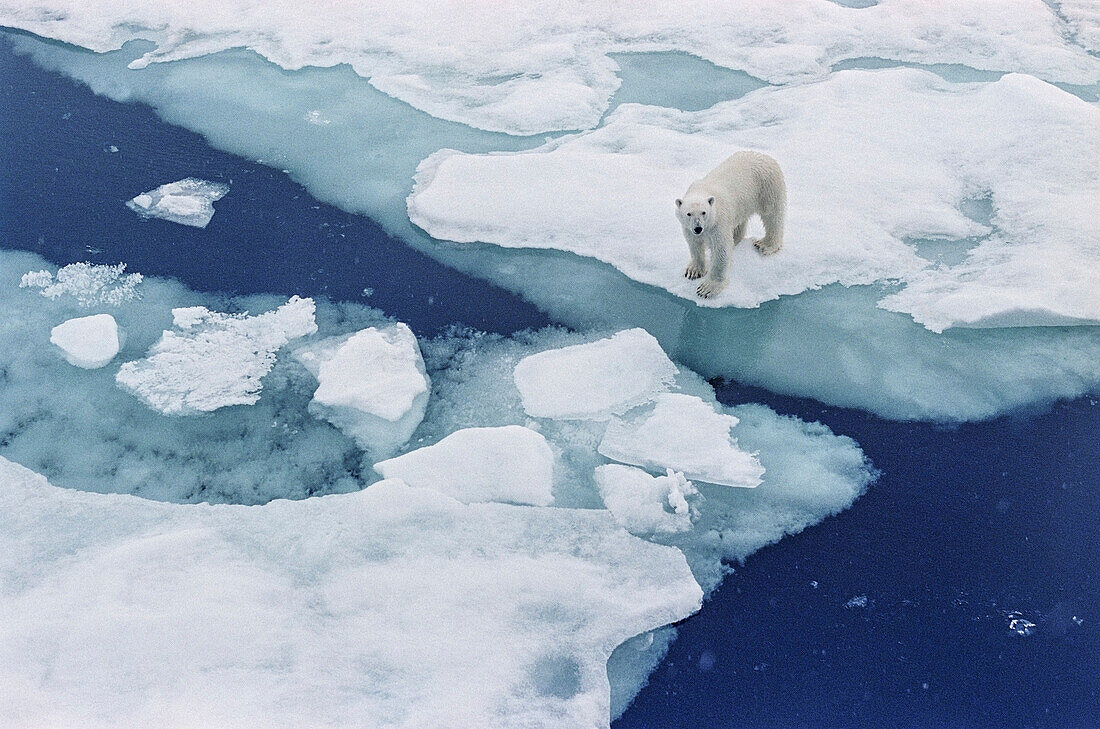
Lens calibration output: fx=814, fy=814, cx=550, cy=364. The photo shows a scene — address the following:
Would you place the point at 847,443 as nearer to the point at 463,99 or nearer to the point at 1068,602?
the point at 1068,602

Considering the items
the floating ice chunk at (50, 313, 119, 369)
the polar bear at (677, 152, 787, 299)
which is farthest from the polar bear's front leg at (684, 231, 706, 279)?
the floating ice chunk at (50, 313, 119, 369)

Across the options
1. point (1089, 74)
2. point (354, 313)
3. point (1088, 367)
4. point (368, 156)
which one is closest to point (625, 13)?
point (368, 156)

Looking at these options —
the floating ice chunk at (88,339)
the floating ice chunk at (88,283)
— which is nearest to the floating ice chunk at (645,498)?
the floating ice chunk at (88,339)

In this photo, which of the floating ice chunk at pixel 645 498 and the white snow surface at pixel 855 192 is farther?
the white snow surface at pixel 855 192

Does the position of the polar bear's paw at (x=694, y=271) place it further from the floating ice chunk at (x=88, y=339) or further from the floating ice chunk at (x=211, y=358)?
the floating ice chunk at (x=88, y=339)

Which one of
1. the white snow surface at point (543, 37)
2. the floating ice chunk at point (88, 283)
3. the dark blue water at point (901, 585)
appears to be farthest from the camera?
the white snow surface at point (543, 37)

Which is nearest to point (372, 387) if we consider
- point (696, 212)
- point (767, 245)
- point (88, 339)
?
point (88, 339)
